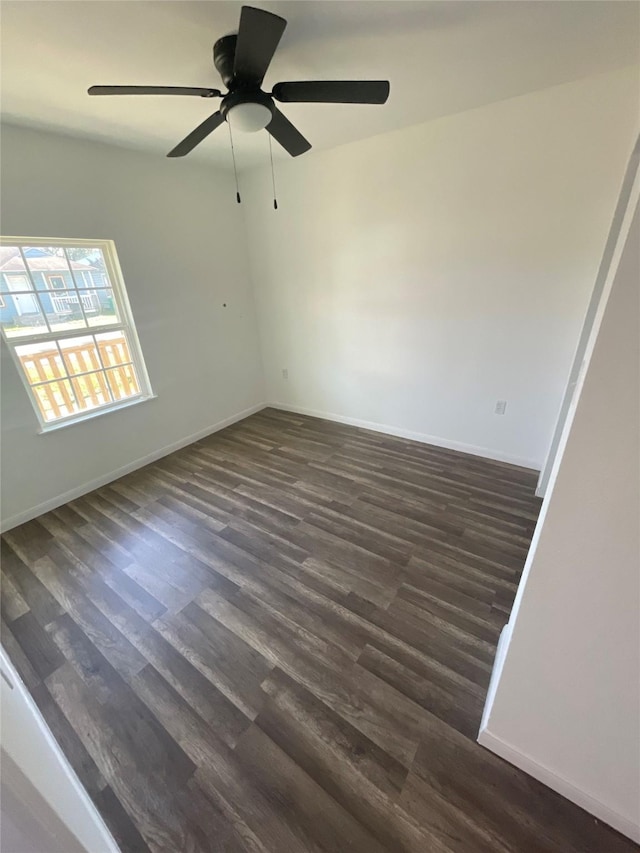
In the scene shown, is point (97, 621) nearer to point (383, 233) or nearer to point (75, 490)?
point (75, 490)

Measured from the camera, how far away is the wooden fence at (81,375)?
100 inches

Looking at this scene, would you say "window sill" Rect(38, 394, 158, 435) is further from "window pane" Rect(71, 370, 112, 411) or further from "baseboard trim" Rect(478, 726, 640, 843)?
"baseboard trim" Rect(478, 726, 640, 843)

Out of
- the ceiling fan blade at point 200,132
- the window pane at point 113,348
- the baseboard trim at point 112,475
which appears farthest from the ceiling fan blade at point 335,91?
the baseboard trim at point 112,475

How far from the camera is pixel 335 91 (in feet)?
4.74

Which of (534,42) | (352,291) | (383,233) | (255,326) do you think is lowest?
(255,326)

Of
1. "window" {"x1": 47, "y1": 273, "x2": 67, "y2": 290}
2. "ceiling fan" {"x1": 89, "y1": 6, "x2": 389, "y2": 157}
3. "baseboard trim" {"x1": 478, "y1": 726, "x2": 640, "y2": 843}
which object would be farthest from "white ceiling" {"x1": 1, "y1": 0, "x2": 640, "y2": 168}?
"baseboard trim" {"x1": 478, "y1": 726, "x2": 640, "y2": 843}

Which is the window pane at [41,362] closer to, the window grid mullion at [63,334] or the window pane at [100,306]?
the window grid mullion at [63,334]

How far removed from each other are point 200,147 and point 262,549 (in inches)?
124

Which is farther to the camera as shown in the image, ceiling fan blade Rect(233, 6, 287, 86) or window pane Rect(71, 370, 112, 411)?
window pane Rect(71, 370, 112, 411)

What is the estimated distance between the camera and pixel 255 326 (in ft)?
13.5

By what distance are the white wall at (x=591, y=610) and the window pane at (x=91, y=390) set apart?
130 inches

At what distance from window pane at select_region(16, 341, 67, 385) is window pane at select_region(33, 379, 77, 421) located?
63 mm

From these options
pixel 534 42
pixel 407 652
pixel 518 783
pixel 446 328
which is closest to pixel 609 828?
pixel 518 783

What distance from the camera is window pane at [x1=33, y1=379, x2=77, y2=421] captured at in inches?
101
